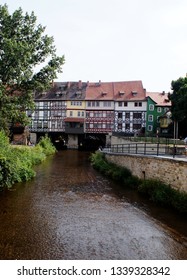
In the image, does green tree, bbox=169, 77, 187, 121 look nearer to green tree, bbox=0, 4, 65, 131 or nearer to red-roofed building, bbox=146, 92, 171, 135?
red-roofed building, bbox=146, 92, 171, 135

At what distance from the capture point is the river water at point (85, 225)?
9578mm

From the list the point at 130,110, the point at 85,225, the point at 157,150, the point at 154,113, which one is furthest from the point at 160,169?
the point at 130,110

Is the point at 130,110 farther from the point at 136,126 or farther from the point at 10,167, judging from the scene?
the point at 10,167

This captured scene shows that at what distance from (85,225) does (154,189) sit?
220 inches

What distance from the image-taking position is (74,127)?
52.6m

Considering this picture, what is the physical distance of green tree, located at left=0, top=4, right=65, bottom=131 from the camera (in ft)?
64.3

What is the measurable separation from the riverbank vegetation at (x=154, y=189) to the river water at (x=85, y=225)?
1.73 ft

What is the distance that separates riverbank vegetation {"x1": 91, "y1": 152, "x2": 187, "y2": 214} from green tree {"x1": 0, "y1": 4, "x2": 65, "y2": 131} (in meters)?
8.21

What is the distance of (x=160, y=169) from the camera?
16.3 metres

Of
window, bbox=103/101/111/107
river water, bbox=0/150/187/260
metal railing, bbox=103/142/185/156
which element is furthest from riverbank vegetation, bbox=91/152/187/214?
window, bbox=103/101/111/107

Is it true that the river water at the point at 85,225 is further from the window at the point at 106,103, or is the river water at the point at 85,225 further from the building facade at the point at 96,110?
the window at the point at 106,103

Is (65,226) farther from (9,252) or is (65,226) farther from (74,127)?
(74,127)

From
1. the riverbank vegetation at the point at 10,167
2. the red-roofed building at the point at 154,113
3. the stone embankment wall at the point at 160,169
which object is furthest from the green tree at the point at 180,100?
the riverbank vegetation at the point at 10,167
